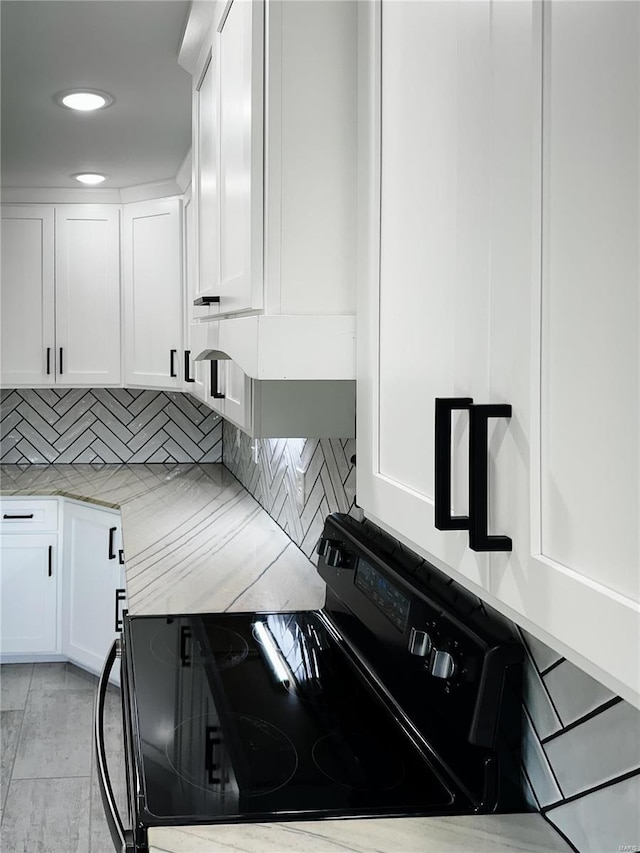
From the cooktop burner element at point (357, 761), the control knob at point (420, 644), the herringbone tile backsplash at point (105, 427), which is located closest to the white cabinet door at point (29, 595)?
the herringbone tile backsplash at point (105, 427)

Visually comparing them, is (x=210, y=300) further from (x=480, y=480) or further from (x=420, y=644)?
(x=480, y=480)

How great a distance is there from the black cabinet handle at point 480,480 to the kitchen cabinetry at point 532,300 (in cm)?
1

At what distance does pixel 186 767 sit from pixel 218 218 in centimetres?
106

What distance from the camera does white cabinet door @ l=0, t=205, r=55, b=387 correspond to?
3.99 metres

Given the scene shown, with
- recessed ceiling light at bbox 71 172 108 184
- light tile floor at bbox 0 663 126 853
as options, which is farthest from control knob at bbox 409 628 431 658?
recessed ceiling light at bbox 71 172 108 184

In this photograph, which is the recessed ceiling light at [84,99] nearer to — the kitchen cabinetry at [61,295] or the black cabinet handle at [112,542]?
the kitchen cabinetry at [61,295]

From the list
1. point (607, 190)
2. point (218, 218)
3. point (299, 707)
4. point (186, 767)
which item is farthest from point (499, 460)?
point (218, 218)

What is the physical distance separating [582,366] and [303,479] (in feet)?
6.75

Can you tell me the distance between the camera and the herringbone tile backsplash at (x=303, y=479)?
7.13ft

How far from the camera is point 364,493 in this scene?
1.11m

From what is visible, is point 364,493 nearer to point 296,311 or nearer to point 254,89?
point 296,311

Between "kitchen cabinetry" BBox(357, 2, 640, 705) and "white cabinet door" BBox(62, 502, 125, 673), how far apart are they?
273cm

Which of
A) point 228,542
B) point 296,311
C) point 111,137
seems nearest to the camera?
point 296,311

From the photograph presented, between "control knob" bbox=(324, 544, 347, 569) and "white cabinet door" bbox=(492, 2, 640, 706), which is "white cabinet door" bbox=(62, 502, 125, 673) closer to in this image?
"control knob" bbox=(324, 544, 347, 569)
